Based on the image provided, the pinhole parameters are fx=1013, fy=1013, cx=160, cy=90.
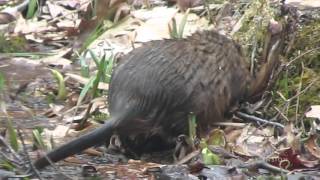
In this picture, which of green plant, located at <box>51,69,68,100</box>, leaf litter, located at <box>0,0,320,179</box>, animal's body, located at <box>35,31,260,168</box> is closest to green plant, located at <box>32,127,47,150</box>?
leaf litter, located at <box>0,0,320,179</box>

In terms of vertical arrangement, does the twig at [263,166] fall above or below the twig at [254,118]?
above

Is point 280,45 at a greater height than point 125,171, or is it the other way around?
point 280,45

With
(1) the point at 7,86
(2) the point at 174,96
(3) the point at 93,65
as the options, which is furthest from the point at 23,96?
(2) the point at 174,96

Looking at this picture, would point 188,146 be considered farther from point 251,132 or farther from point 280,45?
point 280,45

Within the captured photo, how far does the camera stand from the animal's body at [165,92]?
4.18 m

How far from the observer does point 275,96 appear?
4.75 metres

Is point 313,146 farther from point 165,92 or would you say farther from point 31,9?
point 31,9

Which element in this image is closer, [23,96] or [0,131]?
[0,131]

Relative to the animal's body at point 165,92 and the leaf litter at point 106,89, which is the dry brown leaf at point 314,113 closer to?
the leaf litter at point 106,89

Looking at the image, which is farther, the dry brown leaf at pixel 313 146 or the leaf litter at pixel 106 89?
the dry brown leaf at pixel 313 146

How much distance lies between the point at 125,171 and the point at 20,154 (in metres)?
0.41

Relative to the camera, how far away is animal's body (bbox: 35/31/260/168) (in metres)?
4.18

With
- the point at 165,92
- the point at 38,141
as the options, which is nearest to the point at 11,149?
the point at 38,141

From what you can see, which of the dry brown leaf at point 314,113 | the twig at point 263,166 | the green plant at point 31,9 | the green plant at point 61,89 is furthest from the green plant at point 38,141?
the green plant at point 31,9
